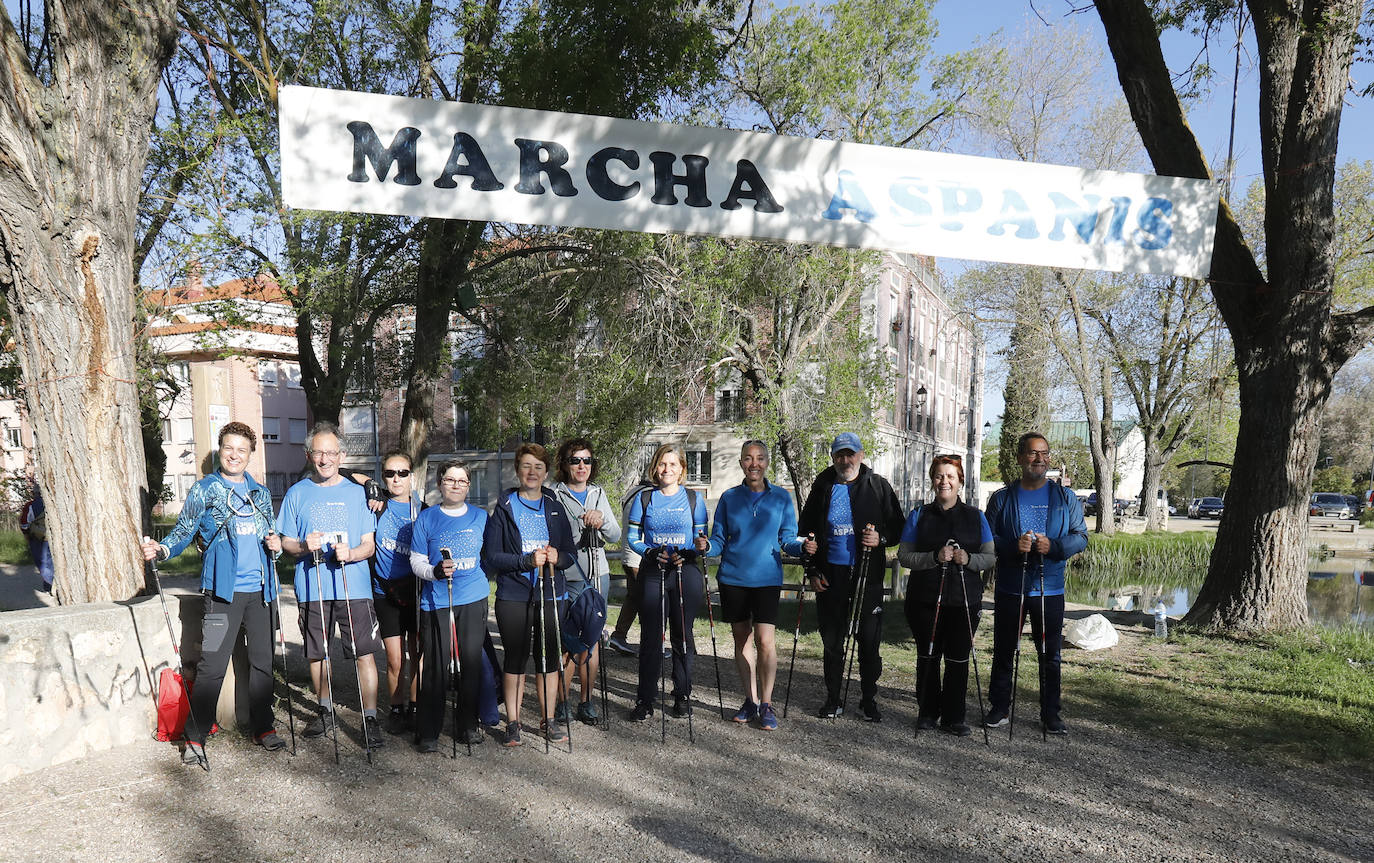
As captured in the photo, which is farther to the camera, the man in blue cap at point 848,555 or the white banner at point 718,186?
the man in blue cap at point 848,555

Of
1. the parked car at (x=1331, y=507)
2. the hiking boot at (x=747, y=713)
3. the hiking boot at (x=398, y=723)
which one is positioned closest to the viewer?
the hiking boot at (x=398, y=723)

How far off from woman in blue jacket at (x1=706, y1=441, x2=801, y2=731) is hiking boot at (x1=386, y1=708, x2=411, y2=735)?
1.90m

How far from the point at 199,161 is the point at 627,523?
7.12 metres

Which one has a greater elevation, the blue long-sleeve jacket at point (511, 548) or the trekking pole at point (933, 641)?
the blue long-sleeve jacket at point (511, 548)

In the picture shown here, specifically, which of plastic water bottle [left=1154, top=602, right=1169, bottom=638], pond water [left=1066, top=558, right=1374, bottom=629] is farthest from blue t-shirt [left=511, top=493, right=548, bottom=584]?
pond water [left=1066, top=558, right=1374, bottom=629]

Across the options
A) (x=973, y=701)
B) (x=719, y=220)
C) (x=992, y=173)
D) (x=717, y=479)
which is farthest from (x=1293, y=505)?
(x=717, y=479)

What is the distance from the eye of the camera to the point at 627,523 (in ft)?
17.0

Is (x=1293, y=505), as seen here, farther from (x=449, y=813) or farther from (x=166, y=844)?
(x=166, y=844)

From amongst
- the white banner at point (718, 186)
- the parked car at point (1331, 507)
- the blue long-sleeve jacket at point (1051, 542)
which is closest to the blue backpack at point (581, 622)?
the white banner at point (718, 186)

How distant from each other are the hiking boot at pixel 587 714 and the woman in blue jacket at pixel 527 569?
28cm

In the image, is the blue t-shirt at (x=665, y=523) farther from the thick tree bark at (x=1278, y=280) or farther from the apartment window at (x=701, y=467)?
the apartment window at (x=701, y=467)

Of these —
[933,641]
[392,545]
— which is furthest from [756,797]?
[392,545]

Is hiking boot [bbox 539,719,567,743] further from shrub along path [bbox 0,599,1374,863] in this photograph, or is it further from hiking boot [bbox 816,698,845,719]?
hiking boot [bbox 816,698,845,719]

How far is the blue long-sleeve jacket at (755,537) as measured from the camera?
16.5ft
